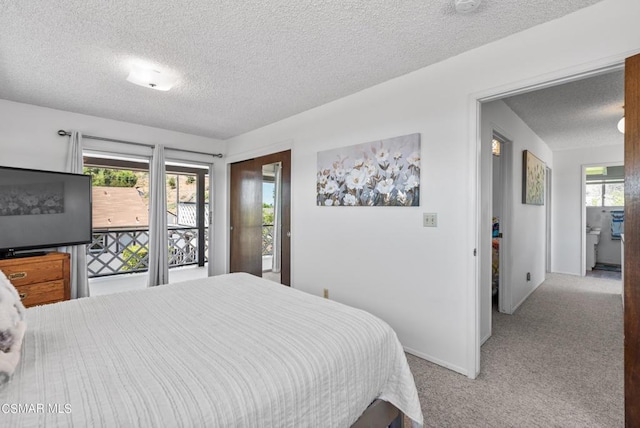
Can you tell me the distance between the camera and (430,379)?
206 cm

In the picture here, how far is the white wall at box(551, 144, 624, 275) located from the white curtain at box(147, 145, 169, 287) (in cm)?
661

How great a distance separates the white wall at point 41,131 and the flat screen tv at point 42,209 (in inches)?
14.7

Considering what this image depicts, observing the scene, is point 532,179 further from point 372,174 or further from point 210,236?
point 210,236

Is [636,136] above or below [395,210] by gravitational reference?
above

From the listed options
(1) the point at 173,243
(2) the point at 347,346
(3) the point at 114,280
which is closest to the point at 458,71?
(2) the point at 347,346

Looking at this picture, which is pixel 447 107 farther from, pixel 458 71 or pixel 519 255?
pixel 519 255

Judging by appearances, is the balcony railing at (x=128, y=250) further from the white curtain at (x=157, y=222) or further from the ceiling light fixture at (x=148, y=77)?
the ceiling light fixture at (x=148, y=77)

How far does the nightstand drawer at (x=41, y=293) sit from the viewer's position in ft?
8.98

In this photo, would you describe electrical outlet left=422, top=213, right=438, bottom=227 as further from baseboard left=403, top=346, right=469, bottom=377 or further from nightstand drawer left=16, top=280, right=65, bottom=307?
nightstand drawer left=16, top=280, right=65, bottom=307

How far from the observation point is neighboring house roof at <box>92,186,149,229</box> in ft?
18.0

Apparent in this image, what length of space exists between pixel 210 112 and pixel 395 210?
2415 mm

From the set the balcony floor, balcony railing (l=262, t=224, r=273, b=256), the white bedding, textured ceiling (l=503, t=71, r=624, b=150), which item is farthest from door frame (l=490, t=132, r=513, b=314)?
the balcony floor

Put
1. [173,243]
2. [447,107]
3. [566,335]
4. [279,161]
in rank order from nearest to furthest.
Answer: [447,107], [566,335], [279,161], [173,243]

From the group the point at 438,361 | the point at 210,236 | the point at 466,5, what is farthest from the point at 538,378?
the point at 210,236
